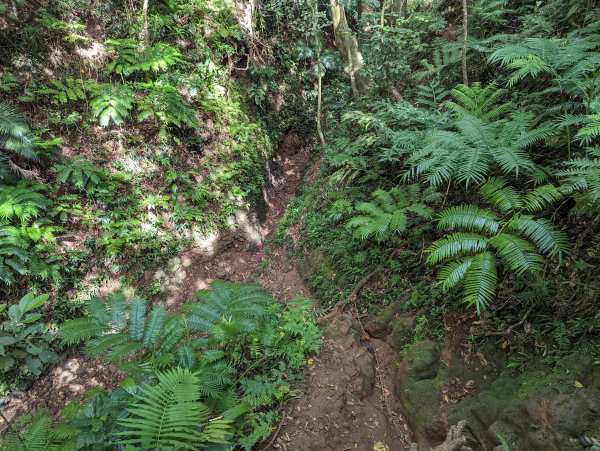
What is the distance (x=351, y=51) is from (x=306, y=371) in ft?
24.2

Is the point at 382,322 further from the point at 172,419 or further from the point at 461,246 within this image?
the point at 172,419

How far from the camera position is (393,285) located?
4.46m

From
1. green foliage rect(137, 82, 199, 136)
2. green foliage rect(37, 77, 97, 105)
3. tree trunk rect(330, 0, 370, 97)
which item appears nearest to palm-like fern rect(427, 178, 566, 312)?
tree trunk rect(330, 0, 370, 97)

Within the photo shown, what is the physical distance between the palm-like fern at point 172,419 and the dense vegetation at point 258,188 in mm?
17

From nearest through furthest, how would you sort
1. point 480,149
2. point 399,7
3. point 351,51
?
point 480,149
point 399,7
point 351,51

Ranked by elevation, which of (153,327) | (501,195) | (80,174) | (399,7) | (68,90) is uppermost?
(399,7)

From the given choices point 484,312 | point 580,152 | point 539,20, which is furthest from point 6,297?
point 539,20

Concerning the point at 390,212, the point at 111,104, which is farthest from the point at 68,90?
the point at 390,212

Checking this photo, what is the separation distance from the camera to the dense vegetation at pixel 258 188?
2.85m

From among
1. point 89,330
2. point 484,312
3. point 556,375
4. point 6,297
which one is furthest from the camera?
point 6,297

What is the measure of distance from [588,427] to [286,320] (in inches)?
110

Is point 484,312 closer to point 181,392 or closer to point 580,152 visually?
point 580,152

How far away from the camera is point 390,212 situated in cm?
456

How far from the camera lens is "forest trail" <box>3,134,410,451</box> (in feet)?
10.6
